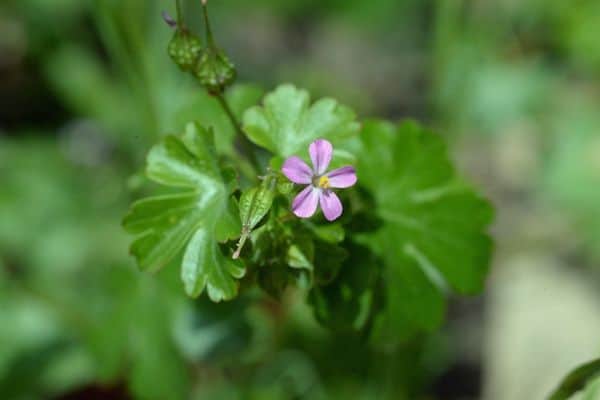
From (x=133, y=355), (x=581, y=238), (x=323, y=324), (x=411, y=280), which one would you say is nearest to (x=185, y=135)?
(x=323, y=324)

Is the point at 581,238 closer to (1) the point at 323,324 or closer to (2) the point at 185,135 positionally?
(1) the point at 323,324

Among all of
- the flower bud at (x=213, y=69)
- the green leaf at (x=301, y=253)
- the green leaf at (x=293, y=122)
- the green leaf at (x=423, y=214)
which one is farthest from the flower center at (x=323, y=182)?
the green leaf at (x=423, y=214)

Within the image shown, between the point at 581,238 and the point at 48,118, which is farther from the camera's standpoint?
the point at 48,118

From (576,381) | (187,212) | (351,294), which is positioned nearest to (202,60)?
(187,212)

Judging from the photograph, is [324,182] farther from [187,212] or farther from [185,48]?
[185,48]

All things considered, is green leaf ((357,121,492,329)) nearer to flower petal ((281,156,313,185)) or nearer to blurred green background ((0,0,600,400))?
blurred green background ((0,0,600,400))

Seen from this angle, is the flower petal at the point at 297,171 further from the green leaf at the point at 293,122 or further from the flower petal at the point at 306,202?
the green leaf at the point at 293,122

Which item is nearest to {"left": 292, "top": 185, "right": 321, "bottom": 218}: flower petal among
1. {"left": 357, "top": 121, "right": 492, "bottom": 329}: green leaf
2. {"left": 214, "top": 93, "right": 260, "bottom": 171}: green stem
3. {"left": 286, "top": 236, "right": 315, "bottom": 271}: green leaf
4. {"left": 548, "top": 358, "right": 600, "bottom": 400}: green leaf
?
{"left": 286, "top": 236, "right": 315, "bottom": 271}: green leaf
